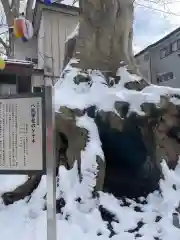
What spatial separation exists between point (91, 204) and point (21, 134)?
83.1 inches

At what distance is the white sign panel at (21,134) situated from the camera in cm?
298

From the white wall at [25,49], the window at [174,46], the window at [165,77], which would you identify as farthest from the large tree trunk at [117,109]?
the white wall at [25,49]

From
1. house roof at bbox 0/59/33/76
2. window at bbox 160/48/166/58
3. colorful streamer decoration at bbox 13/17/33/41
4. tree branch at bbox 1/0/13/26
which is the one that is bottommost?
house roof at bbox 0/59/33/76

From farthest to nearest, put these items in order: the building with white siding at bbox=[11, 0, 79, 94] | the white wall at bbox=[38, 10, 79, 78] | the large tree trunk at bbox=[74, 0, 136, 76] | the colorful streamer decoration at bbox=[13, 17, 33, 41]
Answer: the white wall at bbox=[38, 10, 79, 78]
the building with white siding at bbox=[11, 0, 79, 94]
the colorful streamer decoration at bbox=[13, 17, 33, 41]
the large tree trunk at bbox=[74, 0, 136, 76]

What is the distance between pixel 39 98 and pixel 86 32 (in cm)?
394

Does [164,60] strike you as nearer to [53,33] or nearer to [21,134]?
[53,33]

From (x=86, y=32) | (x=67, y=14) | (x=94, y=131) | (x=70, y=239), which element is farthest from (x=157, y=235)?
(x=67, y=14)

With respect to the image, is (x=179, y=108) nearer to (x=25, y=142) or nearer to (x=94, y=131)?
(x=94, y=131)

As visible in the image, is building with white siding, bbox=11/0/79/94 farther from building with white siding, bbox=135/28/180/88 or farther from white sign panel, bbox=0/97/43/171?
white sign panel, bbox=0/97/43/171

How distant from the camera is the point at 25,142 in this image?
9.90 ft

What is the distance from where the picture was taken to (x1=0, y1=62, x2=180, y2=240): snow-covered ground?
4.16 m

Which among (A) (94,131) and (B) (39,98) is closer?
(B) (39,98)

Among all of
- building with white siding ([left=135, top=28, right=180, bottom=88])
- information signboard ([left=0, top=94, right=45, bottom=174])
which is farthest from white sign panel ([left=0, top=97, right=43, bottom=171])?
building with white siding ([left=135, top=28, right=180, bottom=88])

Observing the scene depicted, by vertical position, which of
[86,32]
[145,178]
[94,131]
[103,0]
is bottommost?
[145,178]
